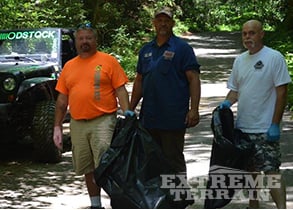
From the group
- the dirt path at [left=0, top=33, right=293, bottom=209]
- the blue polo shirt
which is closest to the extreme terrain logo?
the blue polo shirt

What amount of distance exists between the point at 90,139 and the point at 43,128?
258 cm

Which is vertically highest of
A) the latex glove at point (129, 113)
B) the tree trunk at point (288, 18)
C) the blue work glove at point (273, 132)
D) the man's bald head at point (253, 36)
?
the tree trunk at point (288, 18)

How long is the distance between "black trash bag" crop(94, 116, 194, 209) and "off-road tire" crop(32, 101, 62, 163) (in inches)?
120

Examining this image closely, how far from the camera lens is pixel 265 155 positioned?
16.1ft

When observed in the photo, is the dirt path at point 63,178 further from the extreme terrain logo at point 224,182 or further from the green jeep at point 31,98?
the extreme terrain logo at point 224,182

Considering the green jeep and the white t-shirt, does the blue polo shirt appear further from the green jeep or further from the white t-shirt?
the green jeep

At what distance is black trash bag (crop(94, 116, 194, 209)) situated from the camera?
475 cm

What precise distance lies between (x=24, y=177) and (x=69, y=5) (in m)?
12.5

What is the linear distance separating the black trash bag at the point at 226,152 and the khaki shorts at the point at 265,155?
6cm

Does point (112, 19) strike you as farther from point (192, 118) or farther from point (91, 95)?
point (192, 118)

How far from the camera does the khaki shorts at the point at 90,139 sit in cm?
533

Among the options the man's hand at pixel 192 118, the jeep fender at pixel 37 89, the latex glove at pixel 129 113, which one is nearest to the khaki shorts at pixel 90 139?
the latex glove at pixel 129 113

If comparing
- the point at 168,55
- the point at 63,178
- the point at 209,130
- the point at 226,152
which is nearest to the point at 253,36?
the point at 168,55

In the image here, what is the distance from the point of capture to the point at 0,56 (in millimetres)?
9156
